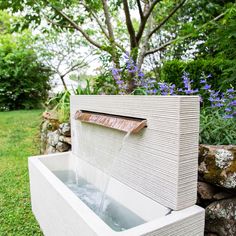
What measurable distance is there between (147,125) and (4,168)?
8.59ft

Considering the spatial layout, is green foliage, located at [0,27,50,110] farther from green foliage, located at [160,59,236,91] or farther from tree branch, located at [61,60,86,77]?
green foliage, located at [160,59,236,91]

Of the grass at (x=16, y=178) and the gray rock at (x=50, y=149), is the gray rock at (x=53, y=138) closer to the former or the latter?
the gray rock at (x=50, y=149)

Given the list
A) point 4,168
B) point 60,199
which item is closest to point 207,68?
point 60,199

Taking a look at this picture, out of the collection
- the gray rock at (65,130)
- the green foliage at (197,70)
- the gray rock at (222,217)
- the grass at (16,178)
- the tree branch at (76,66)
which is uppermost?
the tree branch at (76,66)

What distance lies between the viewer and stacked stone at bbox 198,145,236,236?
1.27 meters

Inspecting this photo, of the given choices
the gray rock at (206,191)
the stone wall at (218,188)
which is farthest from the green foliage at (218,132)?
the gray rock at (206,191)

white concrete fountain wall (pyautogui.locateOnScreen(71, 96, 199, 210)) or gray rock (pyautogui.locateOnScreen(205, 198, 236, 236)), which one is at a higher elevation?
white concrete fountain wall (pyautogui.locateOnScreen(71, 96, 199, 210))

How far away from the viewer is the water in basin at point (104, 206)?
1.39 m

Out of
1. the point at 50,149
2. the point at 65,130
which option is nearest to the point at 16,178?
the point at 50,149

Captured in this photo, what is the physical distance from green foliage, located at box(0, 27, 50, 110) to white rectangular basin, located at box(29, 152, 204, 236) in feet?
22.9

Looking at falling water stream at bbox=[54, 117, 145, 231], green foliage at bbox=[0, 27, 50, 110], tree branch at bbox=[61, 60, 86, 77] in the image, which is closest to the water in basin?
falling water stream at bbox=[54, 117, 145, 231]

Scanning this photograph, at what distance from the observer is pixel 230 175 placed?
125 centimetres

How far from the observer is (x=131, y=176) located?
146 centimetres

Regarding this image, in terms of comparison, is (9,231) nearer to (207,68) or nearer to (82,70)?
(207,68)
